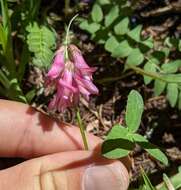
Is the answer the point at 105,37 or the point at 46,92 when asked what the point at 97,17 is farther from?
the point at 46,92

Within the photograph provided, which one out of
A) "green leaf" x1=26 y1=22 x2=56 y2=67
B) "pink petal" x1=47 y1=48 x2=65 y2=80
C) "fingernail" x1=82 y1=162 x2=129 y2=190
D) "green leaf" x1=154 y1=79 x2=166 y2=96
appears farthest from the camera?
"green leaf" x1=154 y1=79 x2=166 y2=96

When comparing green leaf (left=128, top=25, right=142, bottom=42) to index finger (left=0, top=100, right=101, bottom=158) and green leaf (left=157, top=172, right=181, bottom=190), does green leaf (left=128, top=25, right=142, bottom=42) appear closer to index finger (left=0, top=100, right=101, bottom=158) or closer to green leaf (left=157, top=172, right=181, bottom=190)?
index finger (left=0, top=100, right=101, bottom=158)

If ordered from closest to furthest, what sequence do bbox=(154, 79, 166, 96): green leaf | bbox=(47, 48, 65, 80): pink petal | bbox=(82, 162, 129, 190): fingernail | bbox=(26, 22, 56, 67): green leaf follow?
1. bbox=(47, 48, 65, 80): pink petal
2. bbox=(82, 162, 129, 190): fingernail
3. bbox=(26, 22, 56, 67): green leaf
4. bbox=(154, 79, 166, 96): green leaf

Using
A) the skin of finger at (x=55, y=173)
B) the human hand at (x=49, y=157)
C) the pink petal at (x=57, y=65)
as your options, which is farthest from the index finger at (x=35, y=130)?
the pink petal at (x=57, y=65)

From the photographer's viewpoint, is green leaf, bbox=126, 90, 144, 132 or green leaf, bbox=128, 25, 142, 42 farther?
green leaf, bbox=128, 25, 142, 42

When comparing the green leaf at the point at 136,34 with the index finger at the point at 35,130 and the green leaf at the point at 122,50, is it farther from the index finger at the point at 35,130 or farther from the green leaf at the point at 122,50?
the index finger at the point at 35,130

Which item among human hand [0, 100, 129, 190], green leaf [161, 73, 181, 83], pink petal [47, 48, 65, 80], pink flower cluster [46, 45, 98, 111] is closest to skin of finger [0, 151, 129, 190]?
human hand [0, 100, 129, 190]

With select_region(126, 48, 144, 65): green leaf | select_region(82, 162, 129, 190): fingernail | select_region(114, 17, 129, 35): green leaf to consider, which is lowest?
select_region(82, 162, 129, 190): fingernail

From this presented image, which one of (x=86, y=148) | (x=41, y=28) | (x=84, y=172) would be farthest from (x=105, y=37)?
(x=84, y=172)
